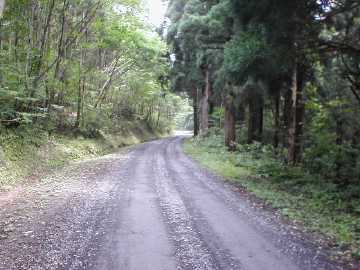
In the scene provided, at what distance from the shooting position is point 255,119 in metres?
24.0

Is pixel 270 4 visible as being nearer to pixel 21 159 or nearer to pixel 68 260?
pixel 68 260

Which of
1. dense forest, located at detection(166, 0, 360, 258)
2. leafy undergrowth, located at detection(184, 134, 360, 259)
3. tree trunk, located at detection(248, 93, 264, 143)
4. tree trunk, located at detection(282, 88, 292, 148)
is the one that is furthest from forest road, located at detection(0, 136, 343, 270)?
tree trunk, located at detection(248, 93, 264, 143)

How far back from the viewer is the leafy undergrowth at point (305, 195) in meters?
7.51

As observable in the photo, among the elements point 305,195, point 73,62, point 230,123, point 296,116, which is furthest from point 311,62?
point 73,62

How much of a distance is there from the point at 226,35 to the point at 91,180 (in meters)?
9.27

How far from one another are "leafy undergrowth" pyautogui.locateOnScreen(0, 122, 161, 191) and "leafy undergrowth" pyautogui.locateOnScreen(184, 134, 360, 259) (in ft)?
21.8

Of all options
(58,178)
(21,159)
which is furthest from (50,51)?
(58,178)

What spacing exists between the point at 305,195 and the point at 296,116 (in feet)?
14.2

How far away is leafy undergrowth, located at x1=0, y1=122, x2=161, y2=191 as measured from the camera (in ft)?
41.8

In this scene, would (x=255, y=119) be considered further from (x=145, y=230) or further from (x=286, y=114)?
(x=145, y=230)

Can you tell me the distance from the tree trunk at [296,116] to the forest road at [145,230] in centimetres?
390

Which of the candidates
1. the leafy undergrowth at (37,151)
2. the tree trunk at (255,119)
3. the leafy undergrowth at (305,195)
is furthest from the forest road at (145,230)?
the tree trunk at (255,119)

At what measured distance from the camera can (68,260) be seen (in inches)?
225

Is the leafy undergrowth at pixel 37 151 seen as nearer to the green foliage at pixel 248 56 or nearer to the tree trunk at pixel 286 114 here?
the green foliage at pixel 248 56
